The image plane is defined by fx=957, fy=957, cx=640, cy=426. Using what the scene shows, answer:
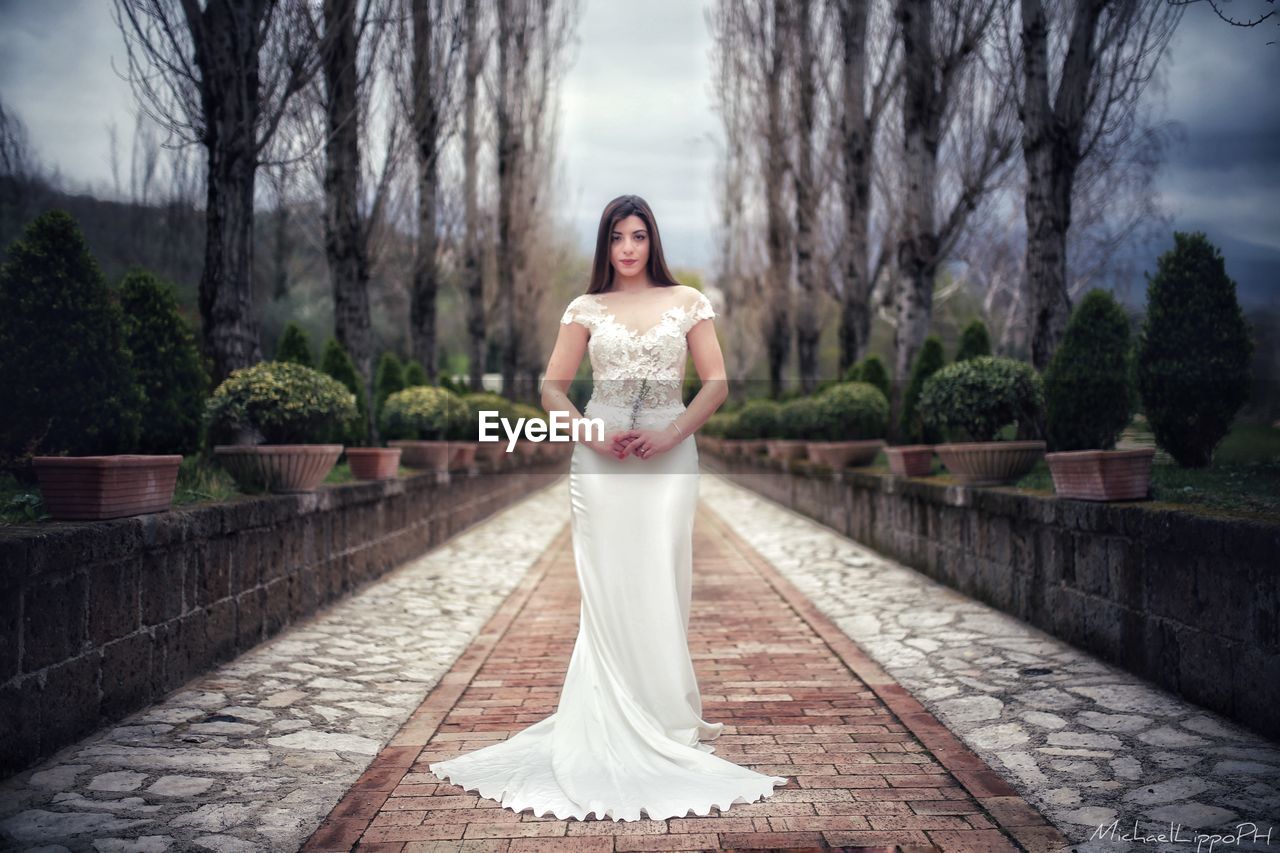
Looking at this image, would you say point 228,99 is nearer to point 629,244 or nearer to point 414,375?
point 629,244

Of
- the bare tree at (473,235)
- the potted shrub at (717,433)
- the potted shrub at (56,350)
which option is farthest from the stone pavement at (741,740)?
the potted shrub at (717,433)

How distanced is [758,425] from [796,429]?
17.5ft

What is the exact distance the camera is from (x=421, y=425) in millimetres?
12242

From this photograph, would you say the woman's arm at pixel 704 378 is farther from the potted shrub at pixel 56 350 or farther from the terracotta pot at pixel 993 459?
the terracotta pot at pixel 993 459

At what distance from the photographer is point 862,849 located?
116 inches

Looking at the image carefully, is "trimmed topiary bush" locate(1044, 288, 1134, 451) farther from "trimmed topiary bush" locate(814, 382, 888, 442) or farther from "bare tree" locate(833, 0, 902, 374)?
"bare tree" locate(833, 0, 902, 374)

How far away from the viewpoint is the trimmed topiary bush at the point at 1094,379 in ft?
23.5

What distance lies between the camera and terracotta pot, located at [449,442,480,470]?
42.7 feet

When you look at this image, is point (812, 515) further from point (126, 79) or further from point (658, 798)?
point (658, 798)

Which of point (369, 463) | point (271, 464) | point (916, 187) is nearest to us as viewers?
point (271, 464)

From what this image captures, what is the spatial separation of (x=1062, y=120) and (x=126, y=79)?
827 centimetres

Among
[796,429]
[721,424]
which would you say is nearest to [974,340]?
[796,429]

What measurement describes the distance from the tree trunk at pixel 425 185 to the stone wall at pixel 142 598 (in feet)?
29.4

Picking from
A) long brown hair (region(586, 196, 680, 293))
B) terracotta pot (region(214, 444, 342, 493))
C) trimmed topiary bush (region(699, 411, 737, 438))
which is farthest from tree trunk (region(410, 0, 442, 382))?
long brown hair (region(586, 196, 680, 293))
